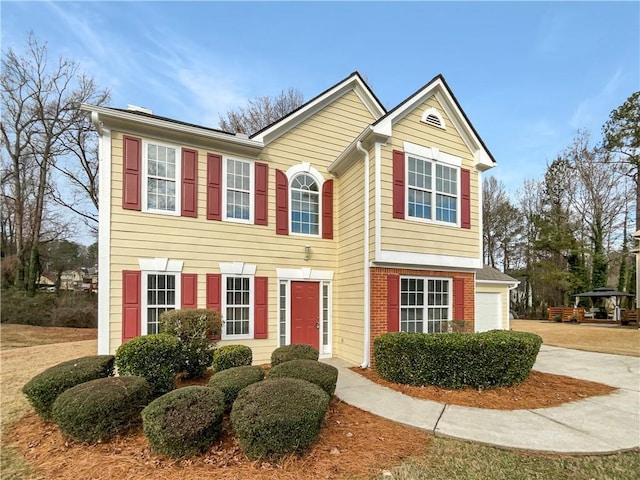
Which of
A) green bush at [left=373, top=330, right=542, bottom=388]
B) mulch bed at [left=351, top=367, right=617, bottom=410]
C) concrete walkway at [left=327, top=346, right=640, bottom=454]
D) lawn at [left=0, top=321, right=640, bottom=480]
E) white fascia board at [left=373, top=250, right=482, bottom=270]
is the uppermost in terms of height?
white fascia board at [left=373, top=250, right=482, bottom=270]

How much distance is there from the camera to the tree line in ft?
85.2

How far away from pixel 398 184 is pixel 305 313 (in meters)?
4.31

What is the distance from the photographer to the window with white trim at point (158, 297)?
783 centimetres

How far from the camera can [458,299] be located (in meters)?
9.62

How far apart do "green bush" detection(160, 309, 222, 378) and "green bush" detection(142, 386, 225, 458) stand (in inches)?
107

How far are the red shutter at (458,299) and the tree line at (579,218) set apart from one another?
72.2 ft

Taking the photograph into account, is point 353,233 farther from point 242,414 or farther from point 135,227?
point 242,414

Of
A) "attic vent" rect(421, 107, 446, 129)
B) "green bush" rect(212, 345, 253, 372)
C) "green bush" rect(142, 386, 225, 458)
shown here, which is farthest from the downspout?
"green bush" rect(142, 386, 225, 458)

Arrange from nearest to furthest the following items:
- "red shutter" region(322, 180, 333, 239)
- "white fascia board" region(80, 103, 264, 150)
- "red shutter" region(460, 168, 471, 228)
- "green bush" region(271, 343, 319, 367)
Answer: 1. "green bush" region(271, 343, 319, 367)
2. "white fascia board" region(80, 103, 264, 150)
3. "red shutter" region(460, 168, 471, 228)
4. "red shutter" region(322, 180, 333, 239)

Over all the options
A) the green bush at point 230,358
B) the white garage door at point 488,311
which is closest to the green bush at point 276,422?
the green bush at point 230,358

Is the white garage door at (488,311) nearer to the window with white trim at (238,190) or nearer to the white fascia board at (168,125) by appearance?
the window with white trim at (238,190)

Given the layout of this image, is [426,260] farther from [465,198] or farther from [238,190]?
[238,190]

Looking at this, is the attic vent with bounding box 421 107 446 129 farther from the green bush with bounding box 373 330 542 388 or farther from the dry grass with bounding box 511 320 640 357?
the dry grass with bounding box 511 320 640 357

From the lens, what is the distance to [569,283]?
26672 mm
